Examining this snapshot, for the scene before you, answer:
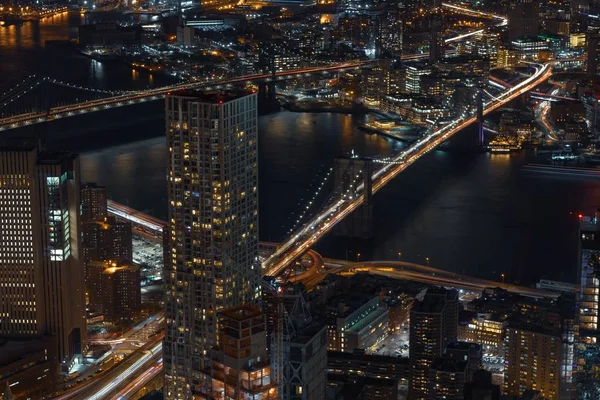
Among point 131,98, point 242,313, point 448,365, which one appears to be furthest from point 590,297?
point 131,98

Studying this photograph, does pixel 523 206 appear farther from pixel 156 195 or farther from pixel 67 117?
pixel 67 117

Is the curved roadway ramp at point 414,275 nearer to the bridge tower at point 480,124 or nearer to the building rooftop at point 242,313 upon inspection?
the bridge tower at point 480,124

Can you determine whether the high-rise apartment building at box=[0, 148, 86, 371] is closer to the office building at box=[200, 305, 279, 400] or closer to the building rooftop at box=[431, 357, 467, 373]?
the building rooftop at box=[431, 357, 467, 373]

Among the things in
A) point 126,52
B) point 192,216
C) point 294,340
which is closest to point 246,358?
point 294,340

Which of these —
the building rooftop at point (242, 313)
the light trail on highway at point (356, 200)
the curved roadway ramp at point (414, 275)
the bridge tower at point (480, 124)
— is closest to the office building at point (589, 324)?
the curved roadway ramp at point (414, 275)

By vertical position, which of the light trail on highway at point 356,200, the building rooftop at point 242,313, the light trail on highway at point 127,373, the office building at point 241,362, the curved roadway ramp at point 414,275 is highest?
the building rooftop at point 242,313
